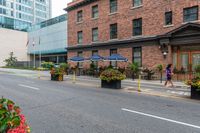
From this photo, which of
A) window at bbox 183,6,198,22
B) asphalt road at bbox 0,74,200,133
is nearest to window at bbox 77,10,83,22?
window at bbox 183,6,198,22

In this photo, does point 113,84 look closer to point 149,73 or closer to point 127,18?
point 149,73

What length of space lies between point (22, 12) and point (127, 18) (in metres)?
85.0

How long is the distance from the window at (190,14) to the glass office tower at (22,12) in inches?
2844

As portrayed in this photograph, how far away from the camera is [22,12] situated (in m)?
102

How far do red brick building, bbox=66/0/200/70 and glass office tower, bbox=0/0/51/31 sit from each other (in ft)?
186

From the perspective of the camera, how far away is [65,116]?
7.95 m

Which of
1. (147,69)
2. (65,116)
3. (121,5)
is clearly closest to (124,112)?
(65,116)

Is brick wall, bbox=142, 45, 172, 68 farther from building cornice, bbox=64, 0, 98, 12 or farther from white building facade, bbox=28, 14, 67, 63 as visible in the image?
white building facade, bbox=28, 14, 67, 63

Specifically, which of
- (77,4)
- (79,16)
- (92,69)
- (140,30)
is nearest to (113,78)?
(140,30)

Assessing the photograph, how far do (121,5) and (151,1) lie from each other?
4.70m

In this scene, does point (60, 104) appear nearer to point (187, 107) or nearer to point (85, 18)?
point (187, 107)

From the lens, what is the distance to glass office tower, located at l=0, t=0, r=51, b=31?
88.9m

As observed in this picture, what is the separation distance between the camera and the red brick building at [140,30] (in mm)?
22062

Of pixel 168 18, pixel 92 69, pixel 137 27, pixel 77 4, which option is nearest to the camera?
pixel 168 18
